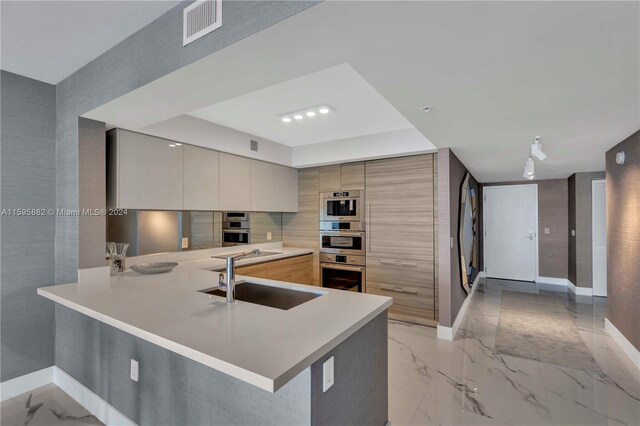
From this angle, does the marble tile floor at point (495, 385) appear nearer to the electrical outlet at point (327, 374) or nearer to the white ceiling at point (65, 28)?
the electrical outlet at point (327, 374)

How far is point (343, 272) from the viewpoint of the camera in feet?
13.9

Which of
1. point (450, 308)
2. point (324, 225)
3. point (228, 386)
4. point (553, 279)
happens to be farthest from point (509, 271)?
point (228, 386)

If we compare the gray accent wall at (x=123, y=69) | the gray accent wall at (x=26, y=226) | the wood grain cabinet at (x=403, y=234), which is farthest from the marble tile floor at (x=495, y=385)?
the gray accent wall at (x=26, y=226)

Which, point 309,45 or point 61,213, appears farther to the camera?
point 61,213

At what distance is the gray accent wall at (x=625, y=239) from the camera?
8.63ft

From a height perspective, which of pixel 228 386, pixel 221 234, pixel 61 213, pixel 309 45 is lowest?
pixel 228 386

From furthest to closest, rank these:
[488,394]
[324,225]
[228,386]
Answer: [324,225] < [488,394] < [228,386]

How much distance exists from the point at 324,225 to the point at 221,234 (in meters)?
1.44

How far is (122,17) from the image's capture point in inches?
60.6

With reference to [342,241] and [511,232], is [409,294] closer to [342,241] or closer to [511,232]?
[342,241]

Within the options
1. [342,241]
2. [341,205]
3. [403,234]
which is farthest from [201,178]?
[403,234]

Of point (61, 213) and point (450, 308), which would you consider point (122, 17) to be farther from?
point (450, 308)

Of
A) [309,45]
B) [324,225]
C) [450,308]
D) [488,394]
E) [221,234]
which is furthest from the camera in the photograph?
[324,225]

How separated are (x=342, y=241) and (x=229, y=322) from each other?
296 centimetres
